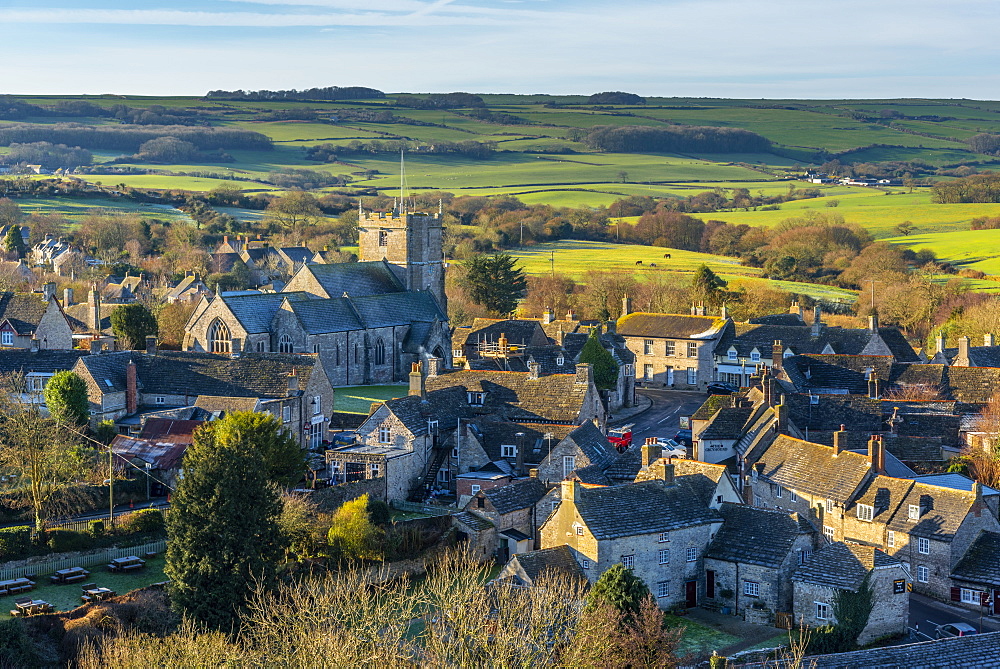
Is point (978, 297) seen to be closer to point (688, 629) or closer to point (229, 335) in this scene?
point (229, 335)

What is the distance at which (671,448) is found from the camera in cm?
6594

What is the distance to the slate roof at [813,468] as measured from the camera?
54781 mm

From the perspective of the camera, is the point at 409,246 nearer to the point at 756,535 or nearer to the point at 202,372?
the point at 202,372

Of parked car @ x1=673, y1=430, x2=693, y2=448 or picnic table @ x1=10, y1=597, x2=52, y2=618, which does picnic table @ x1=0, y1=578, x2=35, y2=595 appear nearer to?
picnic table @ x1=10, y1=597, x2=52, y2=618

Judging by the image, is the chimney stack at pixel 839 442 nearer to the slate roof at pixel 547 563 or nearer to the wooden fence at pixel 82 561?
the slate roof at pixel 547 563

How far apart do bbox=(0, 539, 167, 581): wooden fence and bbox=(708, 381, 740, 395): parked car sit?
4351 cm

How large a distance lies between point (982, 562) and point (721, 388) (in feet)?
128

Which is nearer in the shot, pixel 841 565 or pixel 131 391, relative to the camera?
pixel 841 565

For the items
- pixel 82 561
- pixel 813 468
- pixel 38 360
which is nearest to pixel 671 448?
pixel 813 468

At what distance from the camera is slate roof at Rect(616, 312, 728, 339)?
95125 millimetres

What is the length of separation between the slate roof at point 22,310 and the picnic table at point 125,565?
130ft

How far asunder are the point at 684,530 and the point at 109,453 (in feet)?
87.4

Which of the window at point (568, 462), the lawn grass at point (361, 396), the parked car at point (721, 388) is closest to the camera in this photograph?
the window at point (568, 462)

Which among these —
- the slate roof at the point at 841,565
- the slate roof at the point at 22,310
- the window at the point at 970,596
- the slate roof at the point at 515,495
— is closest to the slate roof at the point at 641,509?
the slate roof at the point at 841,565
